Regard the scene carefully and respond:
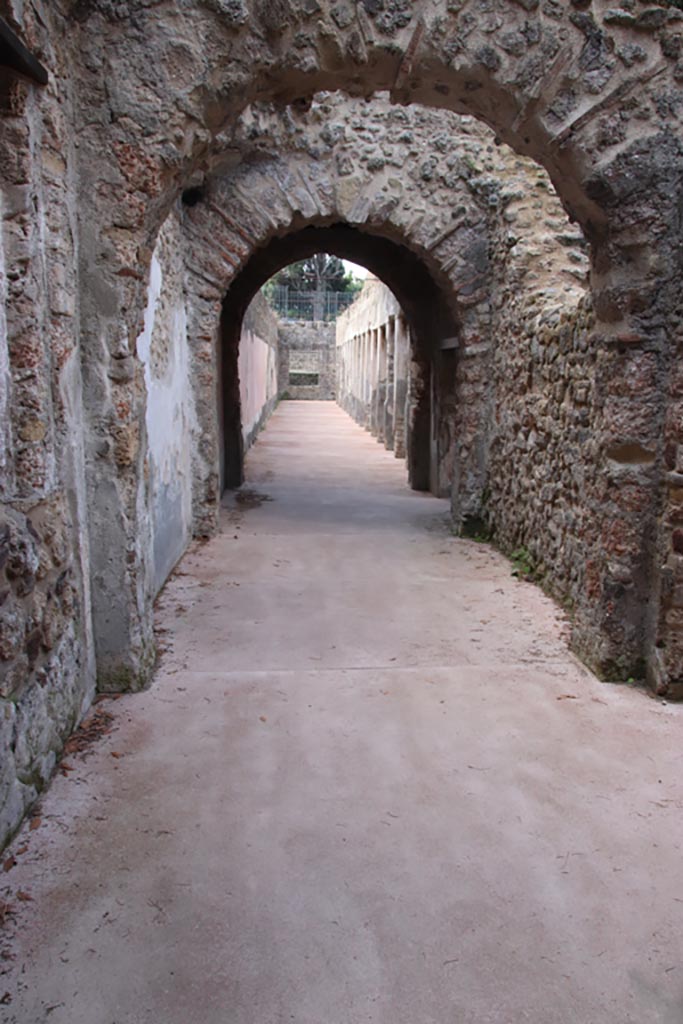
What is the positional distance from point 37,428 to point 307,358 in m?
29.2

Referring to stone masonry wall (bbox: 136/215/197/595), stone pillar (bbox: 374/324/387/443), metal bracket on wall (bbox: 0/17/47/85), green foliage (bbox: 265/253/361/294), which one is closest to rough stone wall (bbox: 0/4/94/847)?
metal bracket on wall (bbox: 0/17/47/85)

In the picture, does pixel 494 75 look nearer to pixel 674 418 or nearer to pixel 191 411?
pixel 674 418

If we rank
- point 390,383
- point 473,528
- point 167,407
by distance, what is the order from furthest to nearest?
point 390,383
point 473,528
point 167,407

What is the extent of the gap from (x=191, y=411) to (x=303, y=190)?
2025 millimetres

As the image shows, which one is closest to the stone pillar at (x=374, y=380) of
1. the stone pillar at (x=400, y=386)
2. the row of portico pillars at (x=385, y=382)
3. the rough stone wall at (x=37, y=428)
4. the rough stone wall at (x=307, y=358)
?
the row of portico pillars at (x=385, y=382)

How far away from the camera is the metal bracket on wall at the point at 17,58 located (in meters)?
2.15

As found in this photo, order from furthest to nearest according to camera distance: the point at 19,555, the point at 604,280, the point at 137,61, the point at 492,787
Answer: the point at 604,280 < the point at 137,61 < the point at 492,787 < the point at 19,555

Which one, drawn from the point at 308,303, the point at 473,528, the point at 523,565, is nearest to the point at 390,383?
the point at 473,528

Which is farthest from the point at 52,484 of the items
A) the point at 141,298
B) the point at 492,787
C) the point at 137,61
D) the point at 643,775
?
the point at 643,775

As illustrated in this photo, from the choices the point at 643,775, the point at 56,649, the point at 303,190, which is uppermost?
the point at 303,190

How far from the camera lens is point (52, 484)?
105 inches

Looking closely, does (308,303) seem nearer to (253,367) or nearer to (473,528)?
(253,367)

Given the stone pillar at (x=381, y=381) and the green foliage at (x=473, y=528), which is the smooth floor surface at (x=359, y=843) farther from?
the stone pillar at (x=381, y=381)

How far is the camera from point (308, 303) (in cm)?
3716
